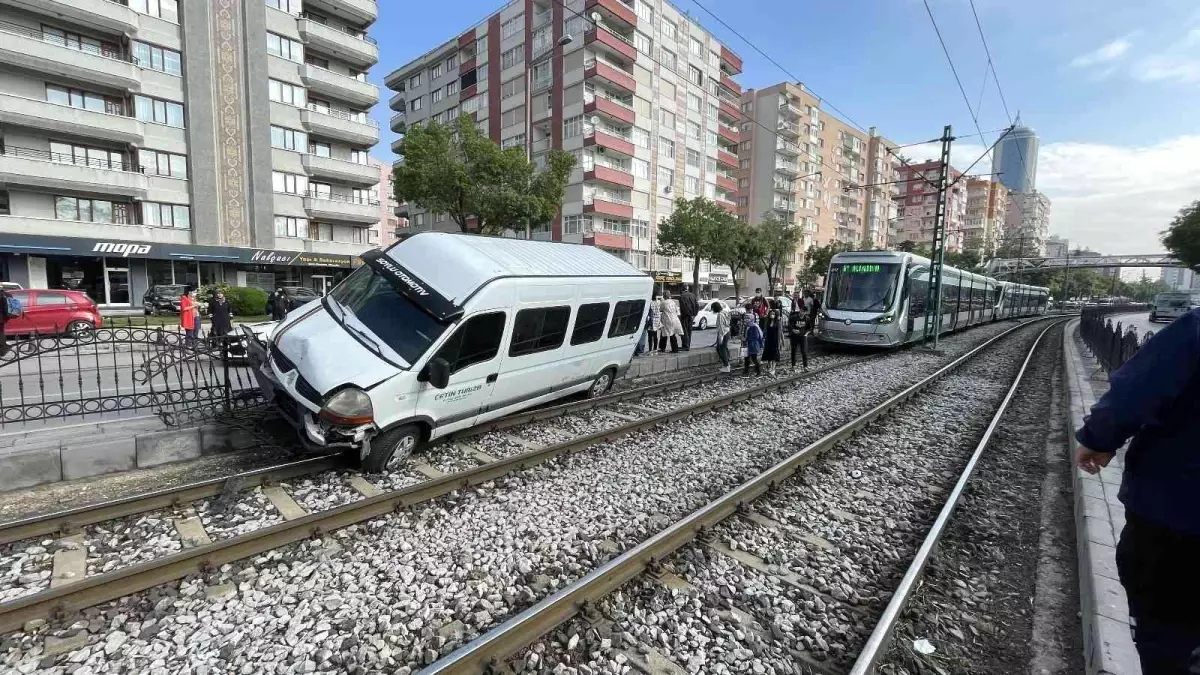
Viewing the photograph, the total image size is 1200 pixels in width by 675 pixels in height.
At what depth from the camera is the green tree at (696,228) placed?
120 ft

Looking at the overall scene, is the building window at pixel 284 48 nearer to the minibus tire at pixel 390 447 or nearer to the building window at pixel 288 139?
the building window at pixel 288 139

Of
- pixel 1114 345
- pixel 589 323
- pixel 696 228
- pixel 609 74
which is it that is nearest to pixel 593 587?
pixel 589 323

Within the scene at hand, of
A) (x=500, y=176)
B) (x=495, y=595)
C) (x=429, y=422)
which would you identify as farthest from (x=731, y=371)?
(x=500, y=176)

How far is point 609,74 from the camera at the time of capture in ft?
132

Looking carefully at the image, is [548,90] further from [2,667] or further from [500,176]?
[2,667]

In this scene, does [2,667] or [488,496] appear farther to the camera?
[488,496]

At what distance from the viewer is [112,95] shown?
2783cm

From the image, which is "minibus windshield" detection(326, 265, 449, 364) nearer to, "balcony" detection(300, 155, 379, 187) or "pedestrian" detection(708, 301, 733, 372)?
"pedestrian" detection(708, 301, 733, 372)

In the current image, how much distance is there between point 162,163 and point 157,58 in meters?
5.47

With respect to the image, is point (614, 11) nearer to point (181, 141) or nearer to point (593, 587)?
point (181, 141)

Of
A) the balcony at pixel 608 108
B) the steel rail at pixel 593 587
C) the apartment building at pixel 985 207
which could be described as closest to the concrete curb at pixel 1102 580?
the steel rail at pixel 593 587

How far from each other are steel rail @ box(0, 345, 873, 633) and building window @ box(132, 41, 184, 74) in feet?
117

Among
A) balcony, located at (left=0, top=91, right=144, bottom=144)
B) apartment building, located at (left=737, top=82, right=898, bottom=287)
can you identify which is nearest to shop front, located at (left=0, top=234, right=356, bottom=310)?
balcony, located at (left=0, top=91, right=144, bottom=144)

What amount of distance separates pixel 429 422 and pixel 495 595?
2.66m
